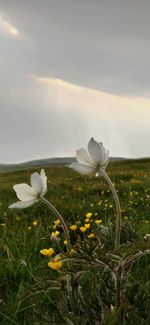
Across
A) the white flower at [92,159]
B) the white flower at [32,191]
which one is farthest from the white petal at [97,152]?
the white flower at [32,191]

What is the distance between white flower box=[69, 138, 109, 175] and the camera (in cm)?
261

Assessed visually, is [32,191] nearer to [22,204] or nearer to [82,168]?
[22,204]

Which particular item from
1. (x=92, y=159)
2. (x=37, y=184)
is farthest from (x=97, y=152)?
(x=37, y=184)

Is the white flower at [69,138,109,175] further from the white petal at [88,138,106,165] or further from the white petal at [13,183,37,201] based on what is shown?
the white petal at [13,183,37,201]

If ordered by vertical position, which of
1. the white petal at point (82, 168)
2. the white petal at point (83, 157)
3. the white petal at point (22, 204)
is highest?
the white petal at point (83, 157)

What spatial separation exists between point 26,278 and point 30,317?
115 cm

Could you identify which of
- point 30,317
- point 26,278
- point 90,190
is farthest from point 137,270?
point 90,190

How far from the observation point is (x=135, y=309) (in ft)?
7.51

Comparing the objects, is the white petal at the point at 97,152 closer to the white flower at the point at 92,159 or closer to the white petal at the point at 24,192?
the white flower at the point at 92,159

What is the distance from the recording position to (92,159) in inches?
104

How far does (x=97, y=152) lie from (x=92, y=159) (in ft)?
0.16

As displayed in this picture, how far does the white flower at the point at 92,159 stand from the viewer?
8.57 feet

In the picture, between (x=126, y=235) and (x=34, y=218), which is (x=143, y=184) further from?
(x=126, y=235)

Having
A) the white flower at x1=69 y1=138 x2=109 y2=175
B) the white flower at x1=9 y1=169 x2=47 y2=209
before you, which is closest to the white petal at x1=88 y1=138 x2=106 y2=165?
the white flower at x1=69 y1=138 x2=109 y2=175
